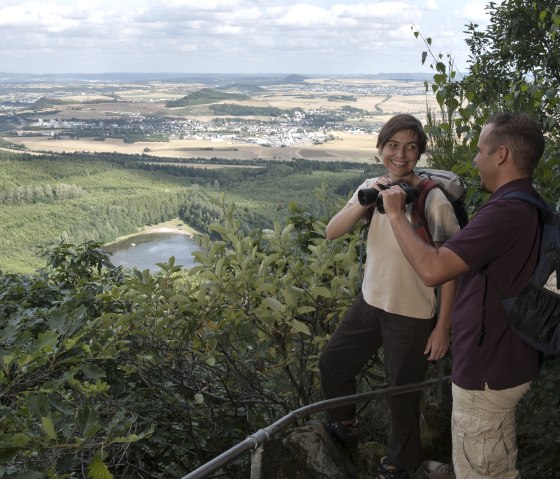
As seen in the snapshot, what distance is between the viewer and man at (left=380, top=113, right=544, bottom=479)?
5.96 ft

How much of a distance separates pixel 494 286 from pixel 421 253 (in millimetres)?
243

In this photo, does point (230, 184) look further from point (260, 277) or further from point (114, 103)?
point (114, 103)

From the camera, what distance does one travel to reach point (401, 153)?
93.9 inches

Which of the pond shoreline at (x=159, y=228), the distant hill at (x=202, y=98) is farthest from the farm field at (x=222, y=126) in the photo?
the pond shoreline at (x=159, y=228)

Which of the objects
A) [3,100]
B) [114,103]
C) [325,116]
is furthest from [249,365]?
[3,100]

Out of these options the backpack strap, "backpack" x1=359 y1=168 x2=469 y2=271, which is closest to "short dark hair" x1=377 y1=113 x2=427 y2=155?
"backpack" x1=359 y1=168 x2=469 y2=271

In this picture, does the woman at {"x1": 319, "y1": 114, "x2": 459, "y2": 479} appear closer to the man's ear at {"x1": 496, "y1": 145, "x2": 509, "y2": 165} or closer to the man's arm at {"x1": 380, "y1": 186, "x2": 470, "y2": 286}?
the man's arm at {"x1": 380, "y1": 186, "x2": 470, "y2": 286}

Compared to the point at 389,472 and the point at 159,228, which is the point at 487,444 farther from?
the point at 159,228

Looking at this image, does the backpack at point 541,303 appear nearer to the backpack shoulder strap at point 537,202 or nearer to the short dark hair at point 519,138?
the backpack shoulder strap at point 537,202

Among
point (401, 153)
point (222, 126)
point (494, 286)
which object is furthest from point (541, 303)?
point (222, 126)

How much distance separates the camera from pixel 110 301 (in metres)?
3.39

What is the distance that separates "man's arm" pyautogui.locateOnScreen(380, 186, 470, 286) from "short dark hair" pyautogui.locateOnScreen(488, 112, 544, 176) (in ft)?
1.13

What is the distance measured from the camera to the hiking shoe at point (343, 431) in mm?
2701

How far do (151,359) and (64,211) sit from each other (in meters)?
54.5
